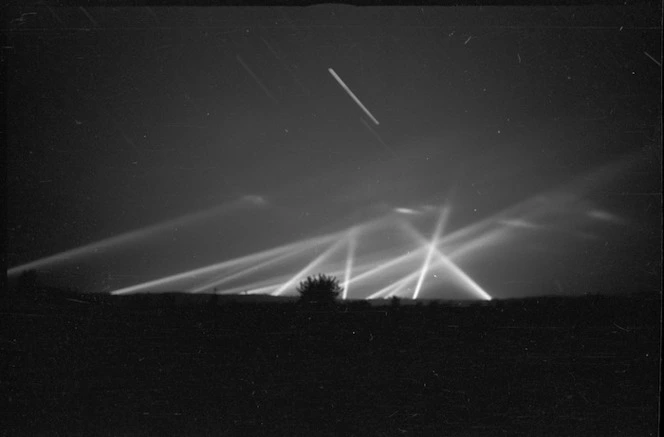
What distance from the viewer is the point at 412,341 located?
2.49m

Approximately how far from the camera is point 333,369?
8.26 feet

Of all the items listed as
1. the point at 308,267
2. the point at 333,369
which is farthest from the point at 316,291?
the point at 333,369

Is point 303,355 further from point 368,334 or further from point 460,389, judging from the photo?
point 460,389

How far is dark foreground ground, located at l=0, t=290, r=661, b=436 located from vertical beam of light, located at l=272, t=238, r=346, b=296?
9 cm

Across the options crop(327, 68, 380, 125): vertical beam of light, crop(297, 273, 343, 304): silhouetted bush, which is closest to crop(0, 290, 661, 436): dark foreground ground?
crop(297, 273, 343, 304): silhouetted bush

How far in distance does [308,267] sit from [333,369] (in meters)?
0.48

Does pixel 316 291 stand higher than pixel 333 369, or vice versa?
pixel 316 291

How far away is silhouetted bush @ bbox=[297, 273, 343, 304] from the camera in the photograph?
250cm

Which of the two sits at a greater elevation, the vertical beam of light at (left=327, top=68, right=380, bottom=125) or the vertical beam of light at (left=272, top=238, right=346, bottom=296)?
the vertical beam of light at (left=327, top=68, right=380, bottom=125)

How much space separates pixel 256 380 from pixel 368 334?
0.56m

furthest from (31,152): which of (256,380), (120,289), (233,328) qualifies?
(256,380)

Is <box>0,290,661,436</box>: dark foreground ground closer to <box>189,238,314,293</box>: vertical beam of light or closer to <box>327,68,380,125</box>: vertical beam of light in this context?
<box>189,238,314,293</box>: vertical beam of light

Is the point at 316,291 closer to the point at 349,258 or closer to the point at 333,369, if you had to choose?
the point at 349,258

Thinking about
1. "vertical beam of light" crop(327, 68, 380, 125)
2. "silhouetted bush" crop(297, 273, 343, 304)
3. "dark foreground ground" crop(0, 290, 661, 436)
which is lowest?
"dark foreground ground" crop(0, 290, 661, 436)
